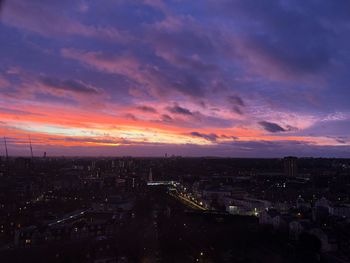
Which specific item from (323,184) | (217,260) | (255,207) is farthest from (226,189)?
(217,260)

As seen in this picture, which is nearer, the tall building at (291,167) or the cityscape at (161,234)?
the cityscape at (161,234)

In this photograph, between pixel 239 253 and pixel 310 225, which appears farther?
pixel 310 225

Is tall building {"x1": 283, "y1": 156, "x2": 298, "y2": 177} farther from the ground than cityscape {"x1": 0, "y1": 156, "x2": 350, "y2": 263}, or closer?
farther from the ground

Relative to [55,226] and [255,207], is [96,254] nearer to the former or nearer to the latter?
[55,226]

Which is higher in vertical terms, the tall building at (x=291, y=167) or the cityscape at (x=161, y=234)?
the tall building at (x=291, y=167)

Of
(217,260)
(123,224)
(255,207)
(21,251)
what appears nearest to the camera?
(217,260)

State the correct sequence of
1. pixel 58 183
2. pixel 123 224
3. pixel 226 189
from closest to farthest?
pixel 123 224, pixel 226 189, pixel 58 183

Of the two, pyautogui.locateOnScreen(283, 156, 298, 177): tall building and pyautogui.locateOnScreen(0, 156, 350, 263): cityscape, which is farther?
pyautogui.locateOnScreen(283, 156, 298, 177): tall building

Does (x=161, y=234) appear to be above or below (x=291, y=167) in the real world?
below

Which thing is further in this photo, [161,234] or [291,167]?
[291,167]
